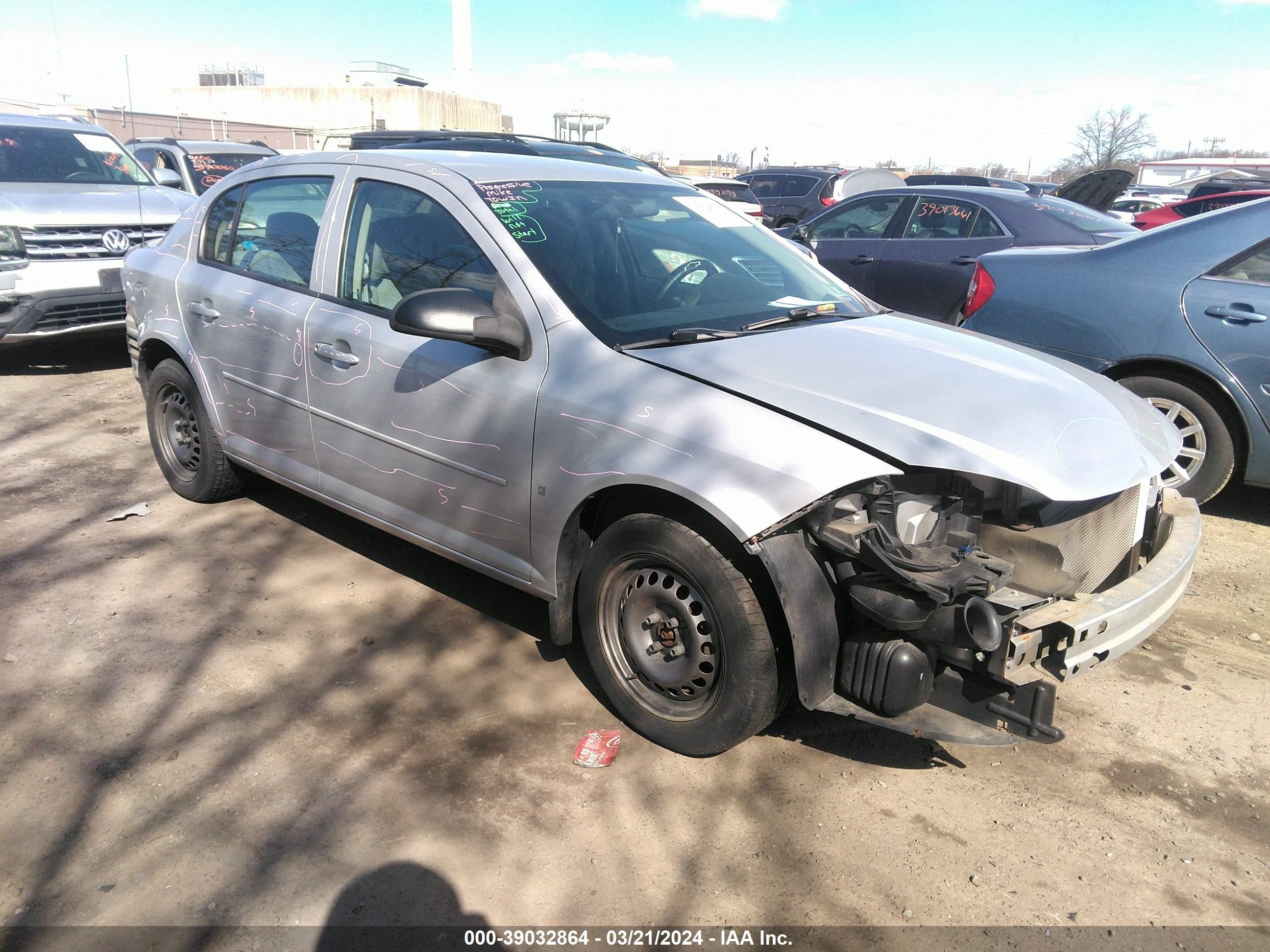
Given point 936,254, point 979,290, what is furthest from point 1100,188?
point 979,290

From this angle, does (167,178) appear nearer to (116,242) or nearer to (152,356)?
(116,242)

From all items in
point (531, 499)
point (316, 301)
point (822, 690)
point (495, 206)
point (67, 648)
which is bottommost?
point (67, 648)

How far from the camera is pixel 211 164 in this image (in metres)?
14.2

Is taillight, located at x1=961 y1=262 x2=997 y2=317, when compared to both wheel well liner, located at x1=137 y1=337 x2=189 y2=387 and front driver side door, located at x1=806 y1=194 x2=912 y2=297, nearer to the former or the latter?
front driver side door, located at x1=806 y1=194 x2=912 y2=297

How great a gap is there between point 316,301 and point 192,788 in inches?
78.0

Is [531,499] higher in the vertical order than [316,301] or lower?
lower

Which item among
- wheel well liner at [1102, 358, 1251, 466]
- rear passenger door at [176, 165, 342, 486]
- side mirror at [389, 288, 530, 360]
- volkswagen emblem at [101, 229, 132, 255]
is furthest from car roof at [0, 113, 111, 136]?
wheel well liner at [1102, 358, 1251, 466]

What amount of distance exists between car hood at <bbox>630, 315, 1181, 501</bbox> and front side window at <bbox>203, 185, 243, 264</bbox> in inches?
103

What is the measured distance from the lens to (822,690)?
8.63ft

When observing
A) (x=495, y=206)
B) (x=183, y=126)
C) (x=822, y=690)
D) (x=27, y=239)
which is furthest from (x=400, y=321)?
(x=183, y=126)

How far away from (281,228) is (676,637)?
2702 millimetres

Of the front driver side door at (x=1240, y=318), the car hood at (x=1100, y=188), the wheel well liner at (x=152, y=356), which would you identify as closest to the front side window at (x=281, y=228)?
the wheel well liner at (x=152, y=356)

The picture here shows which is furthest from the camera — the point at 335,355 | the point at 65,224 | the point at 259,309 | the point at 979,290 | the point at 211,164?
the point at 211,164

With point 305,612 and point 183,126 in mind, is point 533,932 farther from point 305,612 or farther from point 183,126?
point 183,126
